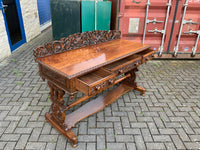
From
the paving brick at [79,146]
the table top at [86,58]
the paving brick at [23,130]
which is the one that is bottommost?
the paving brick at [79,146]

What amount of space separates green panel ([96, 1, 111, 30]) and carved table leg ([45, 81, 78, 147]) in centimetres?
365

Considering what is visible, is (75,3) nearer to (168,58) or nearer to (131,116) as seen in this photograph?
(168,58)

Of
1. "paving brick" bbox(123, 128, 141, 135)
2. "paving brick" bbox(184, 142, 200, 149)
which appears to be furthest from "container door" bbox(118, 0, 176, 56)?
"paving brick" bbox(184, 142, 200, 149)

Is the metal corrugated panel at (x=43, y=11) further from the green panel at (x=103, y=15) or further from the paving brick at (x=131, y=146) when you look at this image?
the paving brick at (x=131, y=146)

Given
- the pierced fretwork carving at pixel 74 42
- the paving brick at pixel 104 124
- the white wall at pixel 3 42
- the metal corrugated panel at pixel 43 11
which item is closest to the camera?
the pierced fretwork carving at pixel 74 42

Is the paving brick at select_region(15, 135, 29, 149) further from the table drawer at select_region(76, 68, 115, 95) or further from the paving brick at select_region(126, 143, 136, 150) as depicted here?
the paving brick at select_region(126, 143, 136, 150)

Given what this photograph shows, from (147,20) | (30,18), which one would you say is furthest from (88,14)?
(30,18)

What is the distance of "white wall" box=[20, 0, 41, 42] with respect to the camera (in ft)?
24.0

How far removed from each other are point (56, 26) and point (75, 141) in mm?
4939

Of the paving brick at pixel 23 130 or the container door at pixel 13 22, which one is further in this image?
the container door at pixel 13 22

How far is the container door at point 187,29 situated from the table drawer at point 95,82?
13.3 feet

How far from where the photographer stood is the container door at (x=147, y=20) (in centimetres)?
497

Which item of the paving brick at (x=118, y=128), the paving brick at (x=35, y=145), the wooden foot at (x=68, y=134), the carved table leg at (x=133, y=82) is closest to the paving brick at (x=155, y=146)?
the paving brick at (x=118, y=128)

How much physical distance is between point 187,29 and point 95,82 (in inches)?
182
